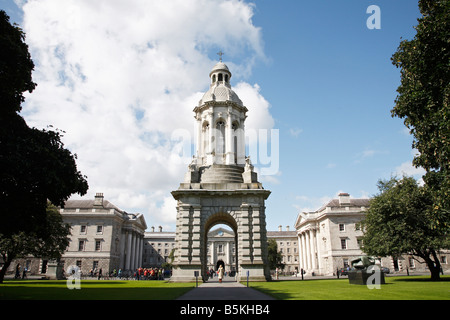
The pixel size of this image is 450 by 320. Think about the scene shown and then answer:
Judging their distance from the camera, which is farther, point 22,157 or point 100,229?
point 100,229

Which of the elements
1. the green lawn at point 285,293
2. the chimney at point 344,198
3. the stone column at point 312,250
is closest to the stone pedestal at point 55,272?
the green lawn at point 285,293

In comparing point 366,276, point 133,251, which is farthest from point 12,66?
point 133,251

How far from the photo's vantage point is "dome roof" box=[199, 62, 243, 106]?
38.0 m

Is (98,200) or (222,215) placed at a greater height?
(98,200)

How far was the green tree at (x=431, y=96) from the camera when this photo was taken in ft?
50.3

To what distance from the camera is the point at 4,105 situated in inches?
623

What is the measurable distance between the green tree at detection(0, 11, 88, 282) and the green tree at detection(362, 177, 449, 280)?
26945 mm

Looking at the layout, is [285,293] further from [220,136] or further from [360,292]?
[220,136]

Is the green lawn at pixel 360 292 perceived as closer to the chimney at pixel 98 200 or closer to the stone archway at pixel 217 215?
the stone archway at pixel 217 215

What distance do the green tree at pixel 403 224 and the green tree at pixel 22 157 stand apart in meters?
26.9

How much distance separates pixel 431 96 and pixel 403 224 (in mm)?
16933

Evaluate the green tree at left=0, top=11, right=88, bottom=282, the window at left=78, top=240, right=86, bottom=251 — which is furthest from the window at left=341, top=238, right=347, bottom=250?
the green tree at left=0, top=11, right=88, bottom=282

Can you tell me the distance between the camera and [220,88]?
3894 centimetres
